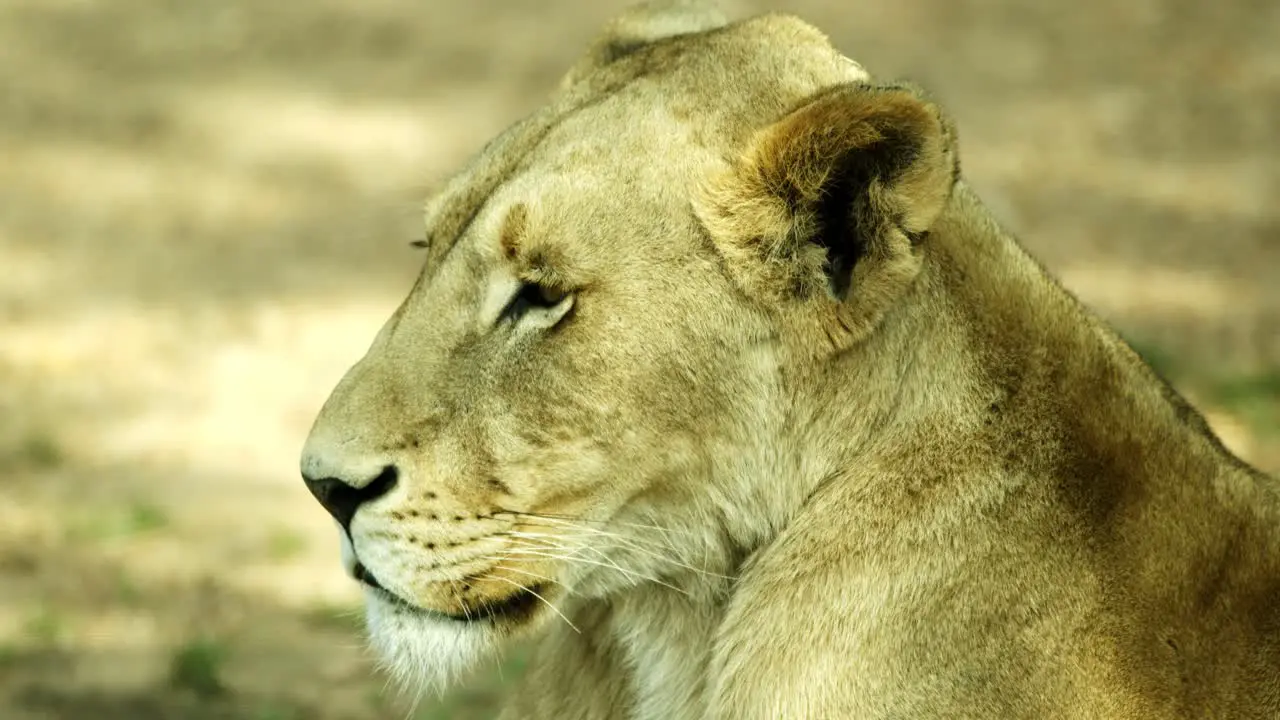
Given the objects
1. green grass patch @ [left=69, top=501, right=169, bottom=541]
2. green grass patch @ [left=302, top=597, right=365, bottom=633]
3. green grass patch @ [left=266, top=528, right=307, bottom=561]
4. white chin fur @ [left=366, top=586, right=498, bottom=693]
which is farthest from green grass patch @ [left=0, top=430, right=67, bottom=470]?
white chin fur @ [left=366, top=586, right=498, bottom=693]

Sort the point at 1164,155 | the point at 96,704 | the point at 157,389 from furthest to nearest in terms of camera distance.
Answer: the point at 1164,155
the point at 157,389
the point at 96,704

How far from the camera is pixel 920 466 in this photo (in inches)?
118

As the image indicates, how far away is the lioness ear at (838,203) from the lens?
2.79m

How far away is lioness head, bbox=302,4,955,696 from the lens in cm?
291

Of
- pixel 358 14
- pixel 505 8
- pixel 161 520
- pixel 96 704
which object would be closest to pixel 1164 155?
pixel 505 8

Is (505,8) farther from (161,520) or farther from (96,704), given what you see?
(96,704)

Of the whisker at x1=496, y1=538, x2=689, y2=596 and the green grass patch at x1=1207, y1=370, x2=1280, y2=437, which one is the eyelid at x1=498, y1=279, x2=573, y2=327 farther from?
the green grass patch at x1=1207, y1=370, x2=1280, y2=437

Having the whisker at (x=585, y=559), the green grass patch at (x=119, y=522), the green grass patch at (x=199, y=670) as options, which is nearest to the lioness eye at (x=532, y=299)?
the whisker at (x=585, y=559)

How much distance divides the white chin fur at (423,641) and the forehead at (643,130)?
2.04 feet

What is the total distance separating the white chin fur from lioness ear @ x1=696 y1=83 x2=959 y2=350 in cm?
73

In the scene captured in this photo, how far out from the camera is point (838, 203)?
114 inches

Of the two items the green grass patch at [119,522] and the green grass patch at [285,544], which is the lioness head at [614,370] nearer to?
the green grass patch at [285,544]

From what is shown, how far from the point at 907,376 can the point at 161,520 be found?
3173mm

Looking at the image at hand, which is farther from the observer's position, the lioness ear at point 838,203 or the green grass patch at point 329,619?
the green grass patch at point 329,619
